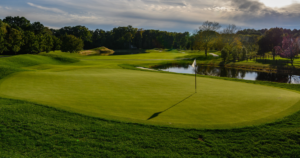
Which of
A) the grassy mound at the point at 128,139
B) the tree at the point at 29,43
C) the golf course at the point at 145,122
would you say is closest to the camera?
the grassy mound at the point at 128,139

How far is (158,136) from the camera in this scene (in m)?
6.19

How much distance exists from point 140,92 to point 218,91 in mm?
4991

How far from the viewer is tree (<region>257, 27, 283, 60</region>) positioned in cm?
5681

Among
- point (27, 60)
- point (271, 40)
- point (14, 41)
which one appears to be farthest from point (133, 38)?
point (27, 60)

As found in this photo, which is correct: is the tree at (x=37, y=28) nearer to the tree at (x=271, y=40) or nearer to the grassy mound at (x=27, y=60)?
the grassy mound at (x=27, y=60)

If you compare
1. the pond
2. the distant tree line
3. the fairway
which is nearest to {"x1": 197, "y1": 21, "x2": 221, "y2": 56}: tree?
the distant tree line

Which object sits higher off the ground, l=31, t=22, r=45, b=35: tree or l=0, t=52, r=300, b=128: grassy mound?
l=31, t=22, r=45, b=35: tree

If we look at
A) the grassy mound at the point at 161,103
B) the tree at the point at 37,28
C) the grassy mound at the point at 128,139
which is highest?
the tree at the point at 37,28

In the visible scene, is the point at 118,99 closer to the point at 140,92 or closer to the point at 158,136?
the point at 140,92

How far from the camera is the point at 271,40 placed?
57812mm

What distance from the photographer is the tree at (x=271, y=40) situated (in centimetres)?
→ 5681

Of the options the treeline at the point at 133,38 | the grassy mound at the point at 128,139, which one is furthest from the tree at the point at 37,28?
the grassy mound at the point at 128,139

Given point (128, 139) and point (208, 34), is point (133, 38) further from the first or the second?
point (128, 139)

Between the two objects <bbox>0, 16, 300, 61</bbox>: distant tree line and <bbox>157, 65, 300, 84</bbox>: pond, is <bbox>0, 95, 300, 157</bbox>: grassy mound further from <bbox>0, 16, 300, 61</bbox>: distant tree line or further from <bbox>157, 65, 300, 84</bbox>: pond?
<bbox>0, 16, 300, 61</bbox>: distant tree line
